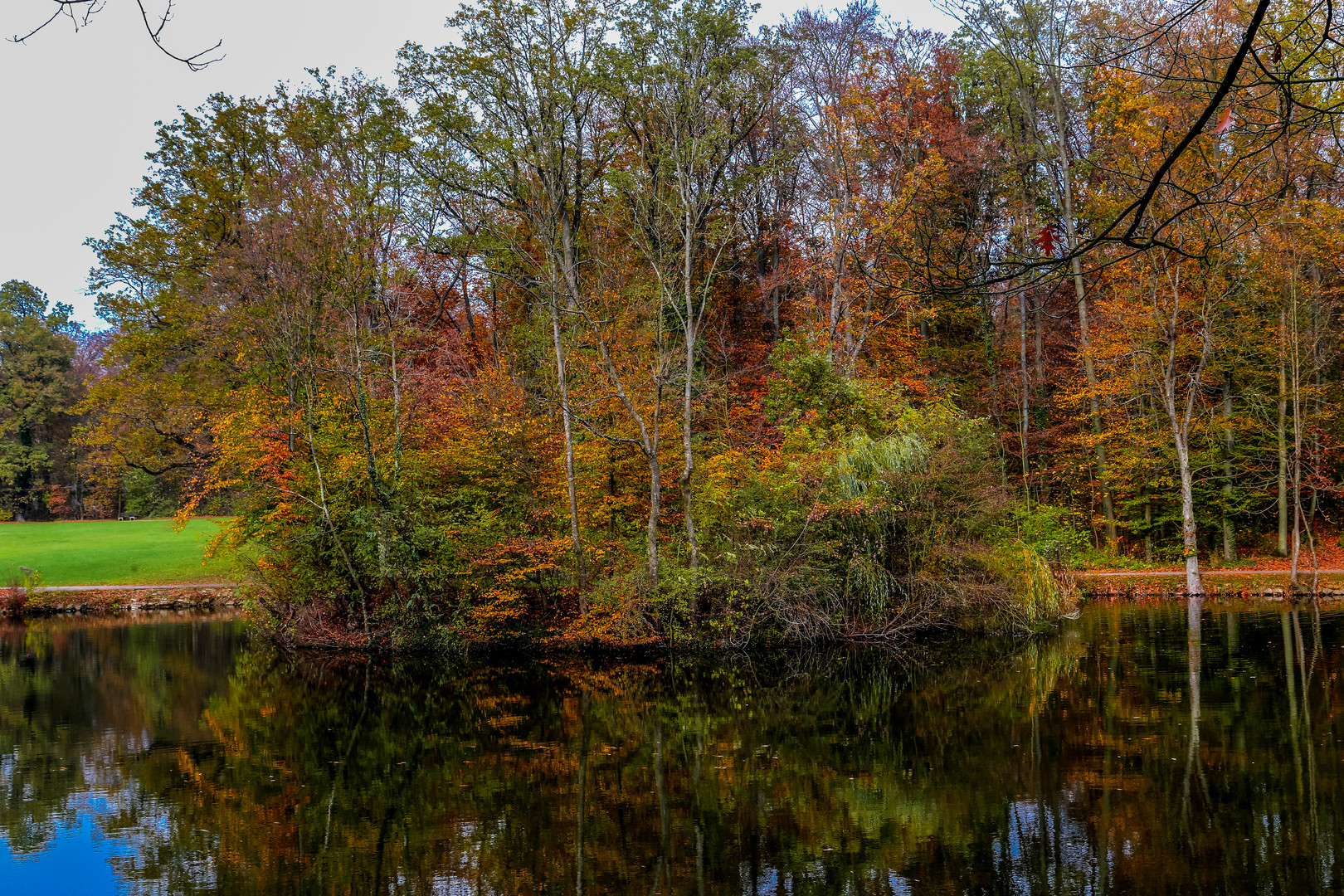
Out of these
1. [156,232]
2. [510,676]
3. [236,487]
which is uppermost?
[156,232]

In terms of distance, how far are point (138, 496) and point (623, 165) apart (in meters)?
42.4

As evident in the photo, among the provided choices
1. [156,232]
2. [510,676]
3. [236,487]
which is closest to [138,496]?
[156,232]

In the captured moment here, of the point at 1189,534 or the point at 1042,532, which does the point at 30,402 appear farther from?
the point at 1189,534

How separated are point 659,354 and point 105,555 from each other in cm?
2581

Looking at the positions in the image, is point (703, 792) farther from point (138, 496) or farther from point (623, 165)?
point (138, 496)

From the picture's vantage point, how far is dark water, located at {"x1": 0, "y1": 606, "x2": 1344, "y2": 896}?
6680 millimetres

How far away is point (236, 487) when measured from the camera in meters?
20.9

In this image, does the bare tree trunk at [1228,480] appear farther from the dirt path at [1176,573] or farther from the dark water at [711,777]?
the dark water at [711,777]

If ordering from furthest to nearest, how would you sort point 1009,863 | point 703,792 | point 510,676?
1. point 510,676
2. point 703,792
3. point 1009,863

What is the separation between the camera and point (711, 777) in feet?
30.0

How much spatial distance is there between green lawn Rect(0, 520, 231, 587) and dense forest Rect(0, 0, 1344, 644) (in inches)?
198

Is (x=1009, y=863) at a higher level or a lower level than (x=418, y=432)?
lower

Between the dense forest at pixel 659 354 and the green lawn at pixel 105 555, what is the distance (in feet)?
16.5

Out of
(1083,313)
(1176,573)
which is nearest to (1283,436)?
(1176,573)
